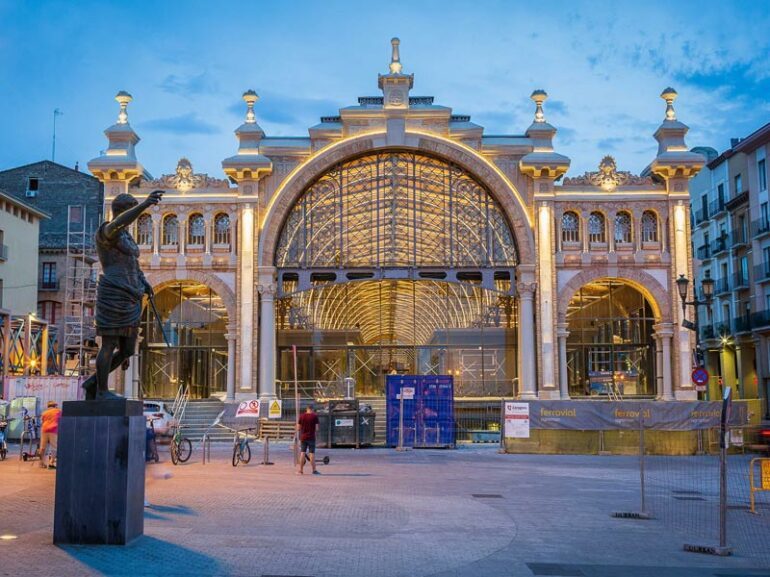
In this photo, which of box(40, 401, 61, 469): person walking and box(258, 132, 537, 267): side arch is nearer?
box(40, 401, 61, 469): person walking

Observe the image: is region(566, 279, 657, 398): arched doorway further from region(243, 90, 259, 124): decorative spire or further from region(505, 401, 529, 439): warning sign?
region(243, 90, 259, 124): decorative spire

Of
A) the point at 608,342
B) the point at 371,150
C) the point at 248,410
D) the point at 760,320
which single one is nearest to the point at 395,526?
the point at 248,410

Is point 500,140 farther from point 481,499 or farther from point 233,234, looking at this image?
point 481,499

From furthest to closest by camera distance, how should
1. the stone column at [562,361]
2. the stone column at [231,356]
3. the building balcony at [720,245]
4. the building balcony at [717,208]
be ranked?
1. the building balcony at [717,208]
2. the building balcony at [720,245]
3. the stone column at [231,356]
4. the stone column at [562,361]

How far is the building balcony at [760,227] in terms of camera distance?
50.5 metres

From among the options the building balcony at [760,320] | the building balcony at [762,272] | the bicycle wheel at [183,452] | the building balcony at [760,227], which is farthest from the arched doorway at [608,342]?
the bicycle wheel at [183,452]

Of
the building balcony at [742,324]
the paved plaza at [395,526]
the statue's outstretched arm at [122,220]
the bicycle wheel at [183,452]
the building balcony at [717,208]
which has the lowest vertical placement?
the paved plaza at [395,526]

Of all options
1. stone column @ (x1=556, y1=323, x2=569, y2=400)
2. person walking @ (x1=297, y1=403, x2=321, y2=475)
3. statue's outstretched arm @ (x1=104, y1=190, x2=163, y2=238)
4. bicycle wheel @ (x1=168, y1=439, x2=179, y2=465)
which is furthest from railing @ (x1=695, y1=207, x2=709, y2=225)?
statue's outstretched arm @ (x1=104, y1=190, x2=163, y2=238)

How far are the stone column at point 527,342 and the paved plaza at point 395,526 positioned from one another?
1498 centimetres

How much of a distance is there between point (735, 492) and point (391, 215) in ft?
74.4

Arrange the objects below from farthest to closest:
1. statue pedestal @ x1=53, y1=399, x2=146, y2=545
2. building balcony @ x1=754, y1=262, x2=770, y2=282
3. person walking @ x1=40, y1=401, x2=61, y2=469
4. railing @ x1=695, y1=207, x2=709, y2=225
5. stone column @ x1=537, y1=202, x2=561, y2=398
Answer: railing @ x1=695, y1=207, x2=709, y2=225, building balcony @ x1=754, y1=262, x2=770, y2=282, stone column @ x1=537, y1=202, x2=561, y2=398, person walking @ x1=40, y1=401, x2=61, y2=469, statue pedestal @ x1=53, y1=399, x2=146, y2=545

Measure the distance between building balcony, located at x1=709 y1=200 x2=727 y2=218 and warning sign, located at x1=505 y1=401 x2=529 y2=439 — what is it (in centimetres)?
3448

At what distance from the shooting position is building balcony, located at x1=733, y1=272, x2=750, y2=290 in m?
54.5

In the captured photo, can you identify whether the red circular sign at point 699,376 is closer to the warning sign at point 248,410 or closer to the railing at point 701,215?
the warning sign at point 248,410
